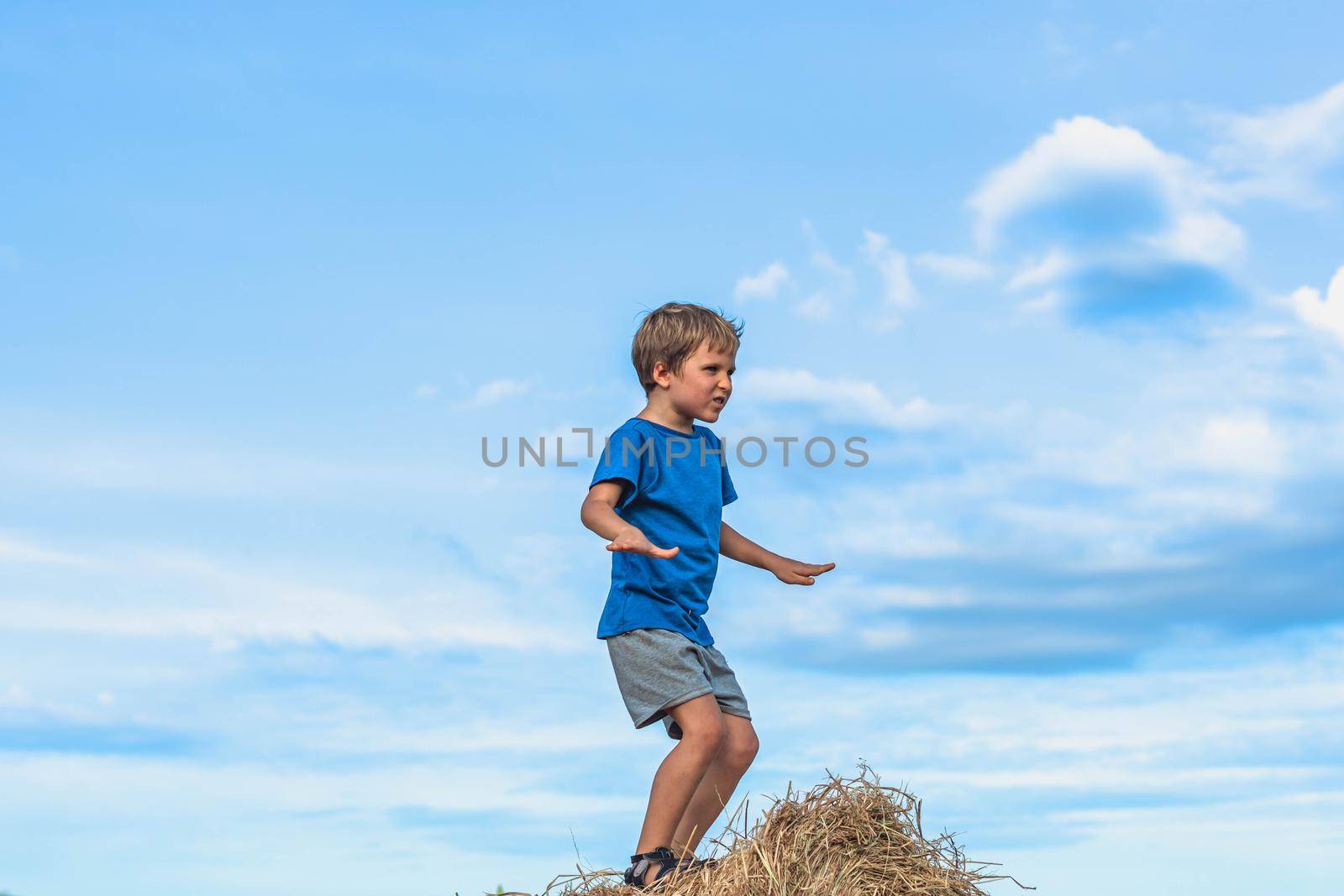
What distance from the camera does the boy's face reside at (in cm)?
568

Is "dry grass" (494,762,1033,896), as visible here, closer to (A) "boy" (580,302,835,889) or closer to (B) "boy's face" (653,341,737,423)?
(A) "boy" (580,302,835,889)

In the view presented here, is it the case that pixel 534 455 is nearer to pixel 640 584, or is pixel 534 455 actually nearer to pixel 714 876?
pixel 640 584

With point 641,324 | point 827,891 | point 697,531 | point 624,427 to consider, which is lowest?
point 827,891

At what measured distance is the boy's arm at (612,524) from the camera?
507cm

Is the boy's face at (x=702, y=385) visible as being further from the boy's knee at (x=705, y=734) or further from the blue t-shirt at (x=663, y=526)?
the boy's knee at (x=705, y=734)

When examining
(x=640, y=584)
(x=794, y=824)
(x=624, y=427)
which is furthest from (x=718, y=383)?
(x=794, y=824)

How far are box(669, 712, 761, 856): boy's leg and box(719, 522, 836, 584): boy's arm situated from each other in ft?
2.78

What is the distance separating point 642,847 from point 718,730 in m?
0.51

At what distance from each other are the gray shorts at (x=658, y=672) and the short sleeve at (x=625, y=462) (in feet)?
1.77

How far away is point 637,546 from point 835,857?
127cm

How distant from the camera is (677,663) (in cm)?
534

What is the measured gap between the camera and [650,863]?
5.20 meters

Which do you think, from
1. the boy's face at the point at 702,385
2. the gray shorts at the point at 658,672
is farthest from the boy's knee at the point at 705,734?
the boy's face at the point at 702,385

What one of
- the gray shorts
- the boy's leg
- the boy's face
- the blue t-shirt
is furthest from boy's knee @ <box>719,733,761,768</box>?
the boy's face
